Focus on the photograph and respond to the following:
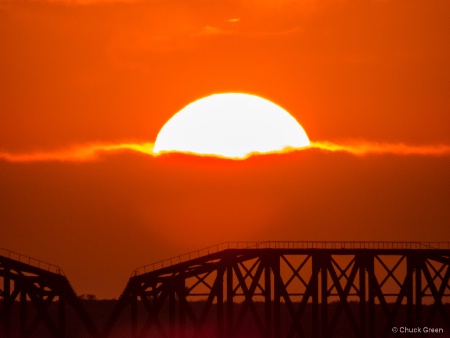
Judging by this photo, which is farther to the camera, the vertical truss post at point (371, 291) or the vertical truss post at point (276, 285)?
the vertical truss post at point (371, 291)

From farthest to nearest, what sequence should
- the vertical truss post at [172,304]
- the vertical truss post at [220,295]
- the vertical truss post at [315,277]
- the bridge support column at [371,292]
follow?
the vertical truss post at [172,304] → the vertical truss post at [220,295] → the bridge support column at [371,292] → the vertical truss post at [315,277]

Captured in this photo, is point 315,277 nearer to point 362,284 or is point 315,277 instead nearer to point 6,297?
point 362,284

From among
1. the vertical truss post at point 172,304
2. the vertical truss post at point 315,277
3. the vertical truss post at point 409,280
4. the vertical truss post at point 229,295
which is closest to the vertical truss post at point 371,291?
the vertical truss post at point 409,280

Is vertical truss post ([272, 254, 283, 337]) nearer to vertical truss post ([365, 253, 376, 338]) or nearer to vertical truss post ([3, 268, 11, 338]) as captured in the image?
vertical truss post ([365, 253, 376, 338])

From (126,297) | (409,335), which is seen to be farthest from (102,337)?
(409,335)

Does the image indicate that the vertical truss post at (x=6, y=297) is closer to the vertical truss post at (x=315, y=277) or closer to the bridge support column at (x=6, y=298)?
the bridge support column at (x=6, y=298)

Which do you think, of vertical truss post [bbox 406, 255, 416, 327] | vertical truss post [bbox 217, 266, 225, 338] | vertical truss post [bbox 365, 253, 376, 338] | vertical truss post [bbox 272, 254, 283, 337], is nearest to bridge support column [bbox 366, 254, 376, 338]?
vertical truss post [bbox 365, 253, 376, 338]

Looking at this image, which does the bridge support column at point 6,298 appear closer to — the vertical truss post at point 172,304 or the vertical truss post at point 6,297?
the vertical truss post at point 6,297

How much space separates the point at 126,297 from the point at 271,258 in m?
14.6

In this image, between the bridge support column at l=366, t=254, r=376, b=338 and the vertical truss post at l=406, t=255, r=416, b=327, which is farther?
the vertical truss post at l=406, t=255, r=416, b=327

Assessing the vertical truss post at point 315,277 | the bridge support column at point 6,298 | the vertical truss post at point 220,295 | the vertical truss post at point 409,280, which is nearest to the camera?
the vertical truss post at point 315,277

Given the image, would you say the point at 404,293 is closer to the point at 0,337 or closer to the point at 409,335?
the point at 409,335

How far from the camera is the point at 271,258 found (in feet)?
393

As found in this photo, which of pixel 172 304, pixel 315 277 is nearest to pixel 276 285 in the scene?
pixel 315 277
